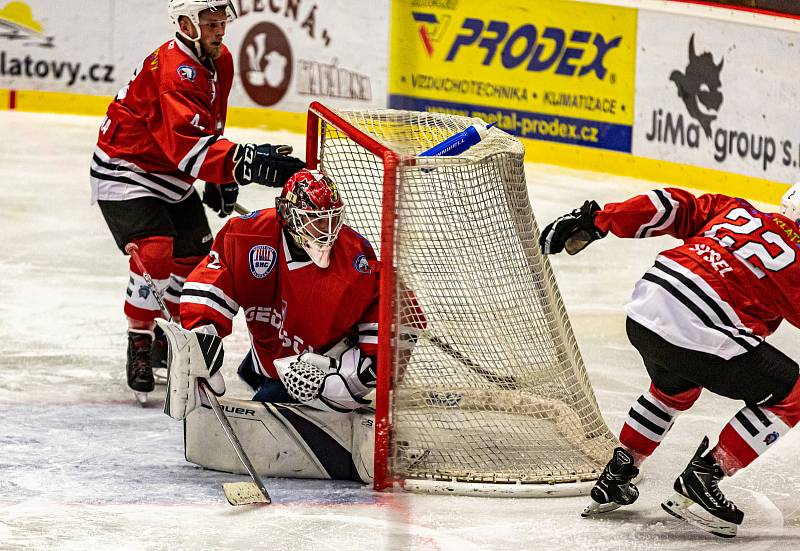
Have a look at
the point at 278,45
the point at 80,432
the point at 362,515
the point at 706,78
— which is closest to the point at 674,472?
the point at 362,515

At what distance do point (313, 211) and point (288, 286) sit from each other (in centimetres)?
27

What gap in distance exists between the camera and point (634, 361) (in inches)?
198

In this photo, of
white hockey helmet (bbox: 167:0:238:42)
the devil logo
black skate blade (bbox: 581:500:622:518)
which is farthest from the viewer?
the devil logo

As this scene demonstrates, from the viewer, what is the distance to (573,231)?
3.50 meters

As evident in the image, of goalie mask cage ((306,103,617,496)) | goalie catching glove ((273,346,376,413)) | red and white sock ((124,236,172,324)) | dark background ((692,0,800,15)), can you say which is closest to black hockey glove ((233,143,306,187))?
goalie mask cage ((306,103,617,496))

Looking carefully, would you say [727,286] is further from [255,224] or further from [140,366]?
[140,366]

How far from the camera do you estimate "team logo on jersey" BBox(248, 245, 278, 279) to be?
379 centimetres

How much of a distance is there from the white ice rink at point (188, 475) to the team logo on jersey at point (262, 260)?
0.54 metres

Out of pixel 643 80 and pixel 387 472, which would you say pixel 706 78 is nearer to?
pixel 643 80

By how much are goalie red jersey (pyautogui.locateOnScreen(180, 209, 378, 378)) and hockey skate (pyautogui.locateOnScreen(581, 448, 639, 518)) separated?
2.21 ft

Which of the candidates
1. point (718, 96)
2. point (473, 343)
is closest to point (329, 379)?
point (473, 343)

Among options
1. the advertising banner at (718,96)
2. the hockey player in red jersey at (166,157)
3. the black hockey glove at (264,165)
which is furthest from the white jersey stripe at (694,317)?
the advertising banner at (718,96)

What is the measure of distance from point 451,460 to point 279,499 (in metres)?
0.48

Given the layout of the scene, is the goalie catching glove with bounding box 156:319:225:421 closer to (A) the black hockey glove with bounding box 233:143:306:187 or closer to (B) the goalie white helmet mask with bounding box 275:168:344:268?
(B) the goalie white helmet mask with bounding box 275:168:344:268
